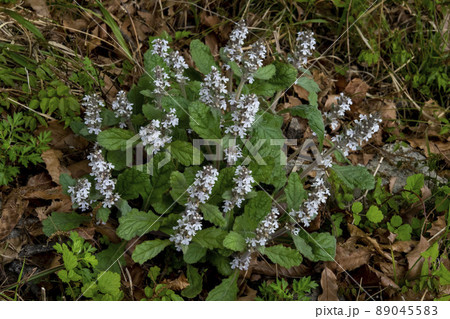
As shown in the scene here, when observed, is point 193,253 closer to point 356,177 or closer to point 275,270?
point 275,270

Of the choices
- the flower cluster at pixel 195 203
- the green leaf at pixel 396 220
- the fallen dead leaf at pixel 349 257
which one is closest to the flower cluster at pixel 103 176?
the flower cluster at pixel 195 203

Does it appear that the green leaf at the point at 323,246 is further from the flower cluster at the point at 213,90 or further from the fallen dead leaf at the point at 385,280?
the flower cluster at the point at 213,90

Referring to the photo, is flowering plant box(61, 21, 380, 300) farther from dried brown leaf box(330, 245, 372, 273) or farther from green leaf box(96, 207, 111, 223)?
dried brown leaf box(330, 245, 372, 273)

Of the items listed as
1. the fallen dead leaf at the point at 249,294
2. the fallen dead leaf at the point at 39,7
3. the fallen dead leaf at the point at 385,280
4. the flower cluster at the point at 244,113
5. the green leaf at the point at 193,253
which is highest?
the fallen dead leaf at the point at 39,7

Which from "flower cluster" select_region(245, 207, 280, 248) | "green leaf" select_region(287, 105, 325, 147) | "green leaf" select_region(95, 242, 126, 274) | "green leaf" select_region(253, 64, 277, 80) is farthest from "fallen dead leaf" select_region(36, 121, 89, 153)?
"green leaf" select_region(287, 105, 325, 147)

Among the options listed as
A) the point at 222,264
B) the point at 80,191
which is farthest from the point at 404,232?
the point at 80,191

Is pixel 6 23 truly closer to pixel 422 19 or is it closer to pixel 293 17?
pixel 293 17

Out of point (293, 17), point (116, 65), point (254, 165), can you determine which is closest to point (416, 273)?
point (254, 165)
